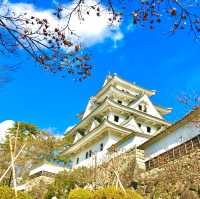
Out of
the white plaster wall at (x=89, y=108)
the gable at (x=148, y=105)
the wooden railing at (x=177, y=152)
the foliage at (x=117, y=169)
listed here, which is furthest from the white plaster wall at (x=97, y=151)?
the wooden railing at (x=177, y=152)

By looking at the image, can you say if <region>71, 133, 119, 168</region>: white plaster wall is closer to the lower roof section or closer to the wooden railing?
the lower roof section

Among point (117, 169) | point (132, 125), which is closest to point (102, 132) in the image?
point (132, 125)

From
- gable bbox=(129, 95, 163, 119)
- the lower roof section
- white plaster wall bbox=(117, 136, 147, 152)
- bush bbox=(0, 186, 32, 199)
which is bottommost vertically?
bush bbox=(0, 186, 32, 199)

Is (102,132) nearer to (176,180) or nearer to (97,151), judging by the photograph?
(97,151)

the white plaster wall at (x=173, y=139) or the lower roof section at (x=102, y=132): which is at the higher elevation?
the lower roof section at (x=102, y=132)

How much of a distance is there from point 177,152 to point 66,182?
9162 millimetres

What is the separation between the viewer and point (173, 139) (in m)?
17.6

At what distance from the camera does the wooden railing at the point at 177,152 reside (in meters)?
13.6

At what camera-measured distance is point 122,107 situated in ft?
95.2

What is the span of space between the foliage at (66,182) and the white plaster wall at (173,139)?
5079 millimetres

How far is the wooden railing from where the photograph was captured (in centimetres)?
1356

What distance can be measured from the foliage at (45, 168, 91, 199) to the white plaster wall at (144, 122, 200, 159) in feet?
16.7

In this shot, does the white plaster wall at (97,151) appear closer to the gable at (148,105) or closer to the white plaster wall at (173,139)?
the gable at (148,105)

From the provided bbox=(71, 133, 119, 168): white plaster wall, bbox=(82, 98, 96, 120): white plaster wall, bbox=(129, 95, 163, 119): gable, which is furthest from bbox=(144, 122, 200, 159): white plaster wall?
bbox=(82, 98, 96, 120): white plaster wall
